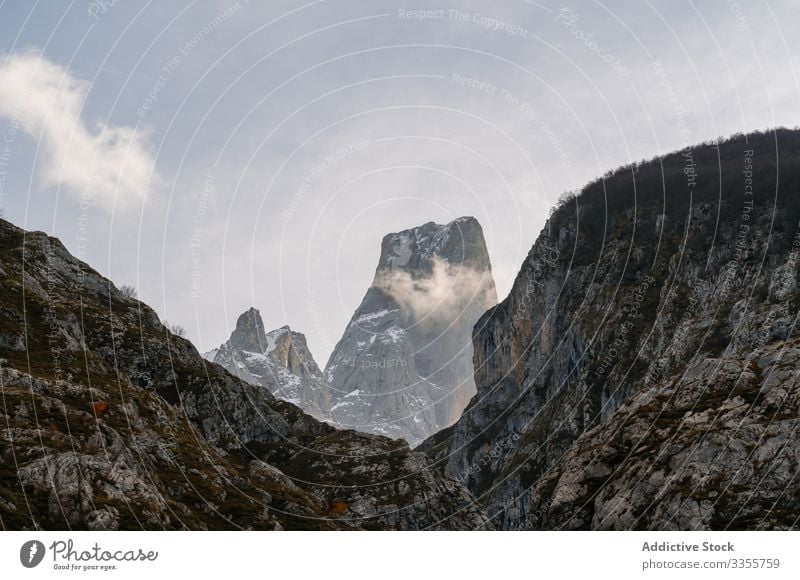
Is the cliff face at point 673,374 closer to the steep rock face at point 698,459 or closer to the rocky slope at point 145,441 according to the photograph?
the steep rock face at point 698,459

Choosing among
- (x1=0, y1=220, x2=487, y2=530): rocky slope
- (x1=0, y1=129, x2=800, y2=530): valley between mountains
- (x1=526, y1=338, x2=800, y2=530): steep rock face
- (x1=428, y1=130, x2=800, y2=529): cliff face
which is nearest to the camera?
(x1=526, y1=338, x2=800, y2=530): steep rock face

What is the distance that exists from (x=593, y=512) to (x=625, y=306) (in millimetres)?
100885

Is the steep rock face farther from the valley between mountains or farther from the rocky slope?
the rocky slope

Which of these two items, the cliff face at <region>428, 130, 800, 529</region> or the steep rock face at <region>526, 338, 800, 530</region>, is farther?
the cliff face at <region>428, 130, 800, 529</region>

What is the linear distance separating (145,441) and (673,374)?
78781mm

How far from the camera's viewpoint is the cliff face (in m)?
57.7

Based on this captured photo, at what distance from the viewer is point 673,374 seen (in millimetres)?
105688

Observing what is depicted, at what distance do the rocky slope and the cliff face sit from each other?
30.4 metres

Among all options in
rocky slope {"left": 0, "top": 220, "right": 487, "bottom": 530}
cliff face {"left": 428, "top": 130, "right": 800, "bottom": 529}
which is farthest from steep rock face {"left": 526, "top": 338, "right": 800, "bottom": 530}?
rocky slope {"left": 0, "top": 220, "right": 487, "bottom": 530}

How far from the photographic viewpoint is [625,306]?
158m

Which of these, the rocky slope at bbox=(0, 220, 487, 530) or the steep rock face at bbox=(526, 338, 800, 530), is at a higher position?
the rocky slope at bbox=(0, 220, 487, 530)

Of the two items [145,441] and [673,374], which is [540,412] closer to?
[673,374]

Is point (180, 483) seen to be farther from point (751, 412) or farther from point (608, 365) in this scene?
point (608, 365)

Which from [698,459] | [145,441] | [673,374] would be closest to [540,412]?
[673,374]
